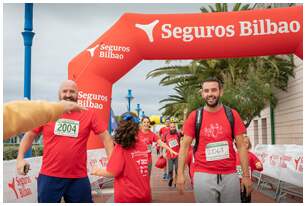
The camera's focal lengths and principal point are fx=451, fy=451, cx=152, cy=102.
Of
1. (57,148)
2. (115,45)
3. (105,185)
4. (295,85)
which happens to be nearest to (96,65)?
(115,45)

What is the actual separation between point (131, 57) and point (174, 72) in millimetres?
17685

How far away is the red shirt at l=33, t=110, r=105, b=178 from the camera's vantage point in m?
4.67

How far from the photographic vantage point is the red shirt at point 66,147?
15.3 feet

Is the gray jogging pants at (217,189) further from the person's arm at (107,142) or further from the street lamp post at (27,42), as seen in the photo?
the street lamp post at (27,42)

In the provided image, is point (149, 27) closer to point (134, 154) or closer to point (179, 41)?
point (179, 41)

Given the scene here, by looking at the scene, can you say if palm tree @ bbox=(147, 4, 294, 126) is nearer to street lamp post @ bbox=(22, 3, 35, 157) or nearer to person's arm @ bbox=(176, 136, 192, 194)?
street lamp post @ bbox=(22, 3, 35, 157)

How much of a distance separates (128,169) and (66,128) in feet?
2.74

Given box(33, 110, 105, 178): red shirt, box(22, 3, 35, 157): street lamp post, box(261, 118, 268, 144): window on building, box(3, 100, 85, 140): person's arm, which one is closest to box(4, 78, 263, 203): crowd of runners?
box(33, 110, 105, 178): red shirt

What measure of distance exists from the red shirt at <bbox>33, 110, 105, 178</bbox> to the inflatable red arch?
5.29m

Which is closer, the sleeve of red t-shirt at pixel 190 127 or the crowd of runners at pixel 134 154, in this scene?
the crowd of runners at pixel 134 154

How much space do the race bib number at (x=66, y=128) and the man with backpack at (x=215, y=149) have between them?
118cm

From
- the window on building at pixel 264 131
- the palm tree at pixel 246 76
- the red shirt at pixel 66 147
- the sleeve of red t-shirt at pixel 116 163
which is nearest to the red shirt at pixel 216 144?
the sleeve of red t-shirt at pixel 116 163

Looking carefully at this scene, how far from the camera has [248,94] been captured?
21312 mm

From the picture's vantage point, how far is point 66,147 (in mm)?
4723
